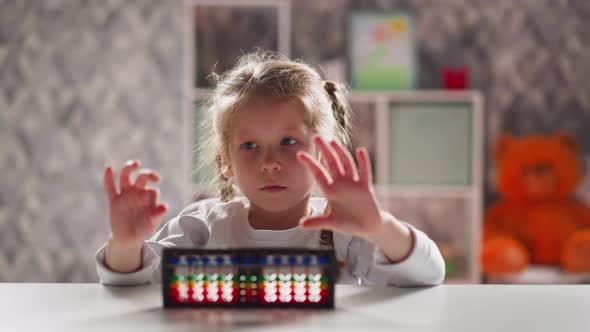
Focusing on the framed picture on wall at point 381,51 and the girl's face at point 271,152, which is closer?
the girl's face at point 271,152

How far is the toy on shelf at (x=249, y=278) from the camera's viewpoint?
671 millimetres

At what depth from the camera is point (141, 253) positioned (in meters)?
0.92

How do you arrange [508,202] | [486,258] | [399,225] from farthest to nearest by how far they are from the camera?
[508,202]
[486,258]
[399,225]

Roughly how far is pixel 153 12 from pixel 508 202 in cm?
223

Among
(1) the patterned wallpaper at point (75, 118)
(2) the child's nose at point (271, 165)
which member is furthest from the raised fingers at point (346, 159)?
(1) the patterned wallpaper at point (75, 118)

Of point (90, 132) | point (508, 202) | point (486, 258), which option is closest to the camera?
point (486, 258)

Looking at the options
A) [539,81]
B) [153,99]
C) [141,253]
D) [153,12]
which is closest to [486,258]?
[539,81]

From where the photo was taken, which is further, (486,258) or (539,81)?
(539,81)

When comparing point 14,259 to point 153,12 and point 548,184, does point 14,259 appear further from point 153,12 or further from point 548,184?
point 548,184

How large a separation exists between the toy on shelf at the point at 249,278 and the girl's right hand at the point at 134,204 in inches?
7.1

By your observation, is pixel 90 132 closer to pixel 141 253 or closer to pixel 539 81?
pixel 539 81

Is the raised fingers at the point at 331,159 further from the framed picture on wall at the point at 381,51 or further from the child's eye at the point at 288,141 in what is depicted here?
the framed picture on wall at the point at 381,51

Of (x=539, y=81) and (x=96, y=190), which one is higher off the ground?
(x=539, y=81)

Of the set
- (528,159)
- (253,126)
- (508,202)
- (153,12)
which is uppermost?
(153,12)
